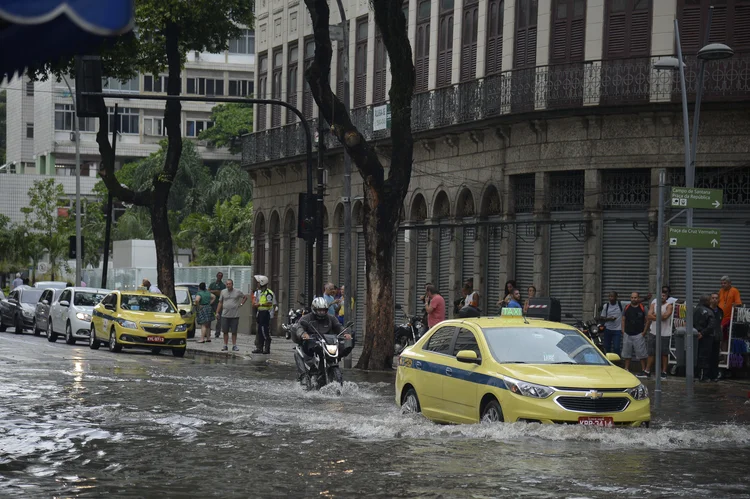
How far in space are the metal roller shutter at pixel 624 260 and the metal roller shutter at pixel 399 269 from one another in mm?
9398

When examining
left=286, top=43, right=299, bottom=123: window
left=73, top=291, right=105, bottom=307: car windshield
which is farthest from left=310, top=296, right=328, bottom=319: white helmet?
left=286, top=43, right=299, bottom=123: window

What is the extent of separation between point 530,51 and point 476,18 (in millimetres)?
3421

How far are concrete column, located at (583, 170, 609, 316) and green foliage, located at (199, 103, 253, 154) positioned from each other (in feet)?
247

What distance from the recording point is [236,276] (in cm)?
5316

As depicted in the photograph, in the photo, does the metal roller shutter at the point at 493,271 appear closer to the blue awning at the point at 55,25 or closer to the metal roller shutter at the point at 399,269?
the metal roller shutter at the point at 399,269

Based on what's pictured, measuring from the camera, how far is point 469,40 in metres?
35.6

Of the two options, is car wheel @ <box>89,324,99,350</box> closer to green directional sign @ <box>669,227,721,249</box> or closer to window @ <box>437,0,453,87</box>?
window @ <box>437,0,453,87</box>

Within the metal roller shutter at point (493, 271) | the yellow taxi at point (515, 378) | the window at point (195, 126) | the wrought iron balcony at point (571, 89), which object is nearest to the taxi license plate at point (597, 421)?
the yellow taxi at point (515, 378)

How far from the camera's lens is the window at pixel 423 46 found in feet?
124

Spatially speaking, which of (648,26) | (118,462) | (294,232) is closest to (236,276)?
(294,232)

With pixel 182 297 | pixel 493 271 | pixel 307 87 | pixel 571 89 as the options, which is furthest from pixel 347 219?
pixel 307 87

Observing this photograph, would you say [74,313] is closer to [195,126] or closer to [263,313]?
[263,313]

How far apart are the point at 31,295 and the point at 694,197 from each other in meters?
33.5

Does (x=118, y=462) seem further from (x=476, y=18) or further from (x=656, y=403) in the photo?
(x=476, y=18)
